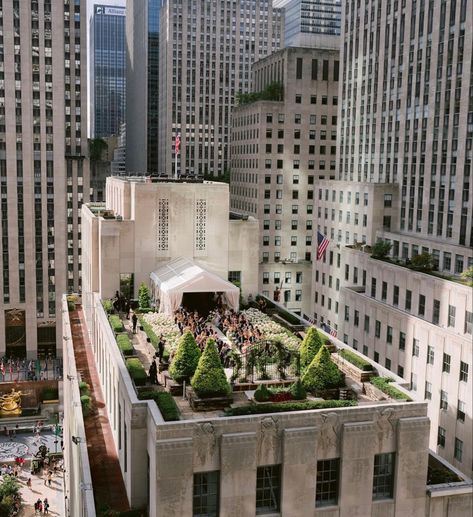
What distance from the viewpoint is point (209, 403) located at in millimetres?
35438

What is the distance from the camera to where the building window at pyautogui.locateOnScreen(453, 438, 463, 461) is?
55.9 metres

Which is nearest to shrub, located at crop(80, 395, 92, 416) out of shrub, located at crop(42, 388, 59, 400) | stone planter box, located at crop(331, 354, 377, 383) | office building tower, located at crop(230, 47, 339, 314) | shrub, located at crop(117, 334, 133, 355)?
shrub, located at crop(117, 334, 133, 355)

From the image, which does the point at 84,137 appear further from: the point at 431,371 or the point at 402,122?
the point at 431,371

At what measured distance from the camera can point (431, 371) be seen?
60562 mm

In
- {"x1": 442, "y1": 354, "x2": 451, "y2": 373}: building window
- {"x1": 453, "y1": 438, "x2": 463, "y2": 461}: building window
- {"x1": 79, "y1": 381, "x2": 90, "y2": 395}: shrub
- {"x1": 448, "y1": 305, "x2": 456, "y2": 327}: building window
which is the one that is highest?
{"x1": 448, "y1": 305, "x2": 456, "y2": 327}: building window

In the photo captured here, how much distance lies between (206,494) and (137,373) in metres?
8.75

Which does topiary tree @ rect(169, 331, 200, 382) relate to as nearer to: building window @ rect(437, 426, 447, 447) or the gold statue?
building window @ rect(437, 426, 447, 447)

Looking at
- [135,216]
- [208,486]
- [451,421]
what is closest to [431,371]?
[451,421]

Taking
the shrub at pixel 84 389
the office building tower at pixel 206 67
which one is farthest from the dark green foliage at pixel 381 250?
the office building tower at pixel 206 67

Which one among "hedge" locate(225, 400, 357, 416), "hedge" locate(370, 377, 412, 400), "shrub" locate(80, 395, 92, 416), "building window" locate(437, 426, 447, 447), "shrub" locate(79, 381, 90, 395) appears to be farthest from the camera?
"building window" locate(437, 426, 447, 447)

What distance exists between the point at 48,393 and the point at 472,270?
65473 millimetres

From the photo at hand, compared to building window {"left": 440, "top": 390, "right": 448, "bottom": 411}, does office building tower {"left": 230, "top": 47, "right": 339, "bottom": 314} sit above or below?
above

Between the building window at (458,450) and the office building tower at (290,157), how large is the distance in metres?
61.4

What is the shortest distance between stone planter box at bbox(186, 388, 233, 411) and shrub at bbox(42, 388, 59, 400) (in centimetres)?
6875
